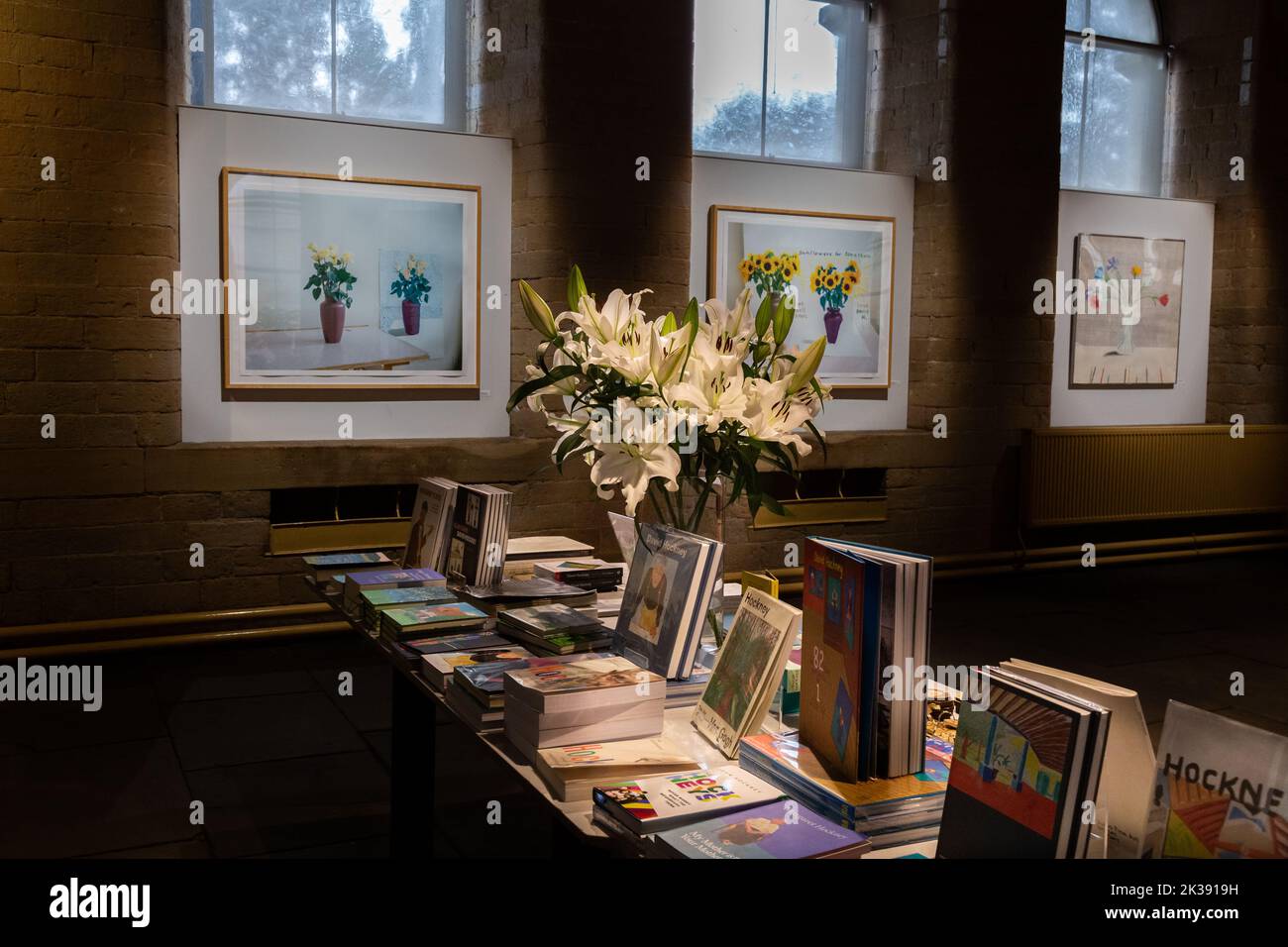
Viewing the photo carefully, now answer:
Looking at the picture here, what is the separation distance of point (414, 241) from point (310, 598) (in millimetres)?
1752

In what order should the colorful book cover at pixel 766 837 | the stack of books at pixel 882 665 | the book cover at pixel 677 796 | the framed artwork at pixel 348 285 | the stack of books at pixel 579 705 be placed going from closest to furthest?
the colorful book cover at pixel 766 837 < the book cover at pixel 677 796 < the stack of books at pixel 882 665 < the stack of books at pixel 579 705 < the framed artwork at pixel 348 285

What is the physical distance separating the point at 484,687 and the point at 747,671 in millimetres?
465

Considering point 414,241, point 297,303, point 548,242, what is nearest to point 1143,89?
point 548,242

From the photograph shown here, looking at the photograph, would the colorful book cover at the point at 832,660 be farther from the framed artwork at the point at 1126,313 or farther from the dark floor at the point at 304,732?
the framed artwork at the point at 1126,313

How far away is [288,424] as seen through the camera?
558 centimetres

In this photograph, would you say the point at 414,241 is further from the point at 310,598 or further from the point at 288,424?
the point at 310,598

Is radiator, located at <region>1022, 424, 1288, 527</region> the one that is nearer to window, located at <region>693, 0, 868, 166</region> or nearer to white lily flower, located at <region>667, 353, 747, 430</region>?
window, located at <region>693, 0, 868, 166</region>

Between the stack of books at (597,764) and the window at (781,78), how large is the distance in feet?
17.7

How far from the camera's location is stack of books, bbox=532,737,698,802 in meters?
1.82

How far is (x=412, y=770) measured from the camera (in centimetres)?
295

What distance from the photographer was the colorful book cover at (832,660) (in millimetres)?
1800

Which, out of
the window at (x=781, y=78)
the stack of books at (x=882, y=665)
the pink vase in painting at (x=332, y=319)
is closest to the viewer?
the stack of books at (x=882, y=665)

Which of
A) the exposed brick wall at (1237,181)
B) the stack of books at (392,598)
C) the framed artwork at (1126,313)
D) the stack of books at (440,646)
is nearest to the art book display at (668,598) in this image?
the stack of books at (440,646)

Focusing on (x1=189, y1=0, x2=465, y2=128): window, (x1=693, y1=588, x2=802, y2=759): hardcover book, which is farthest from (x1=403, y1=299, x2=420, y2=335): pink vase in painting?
(x1=693, y1=588, x2=802, y2=759): hardcover book
